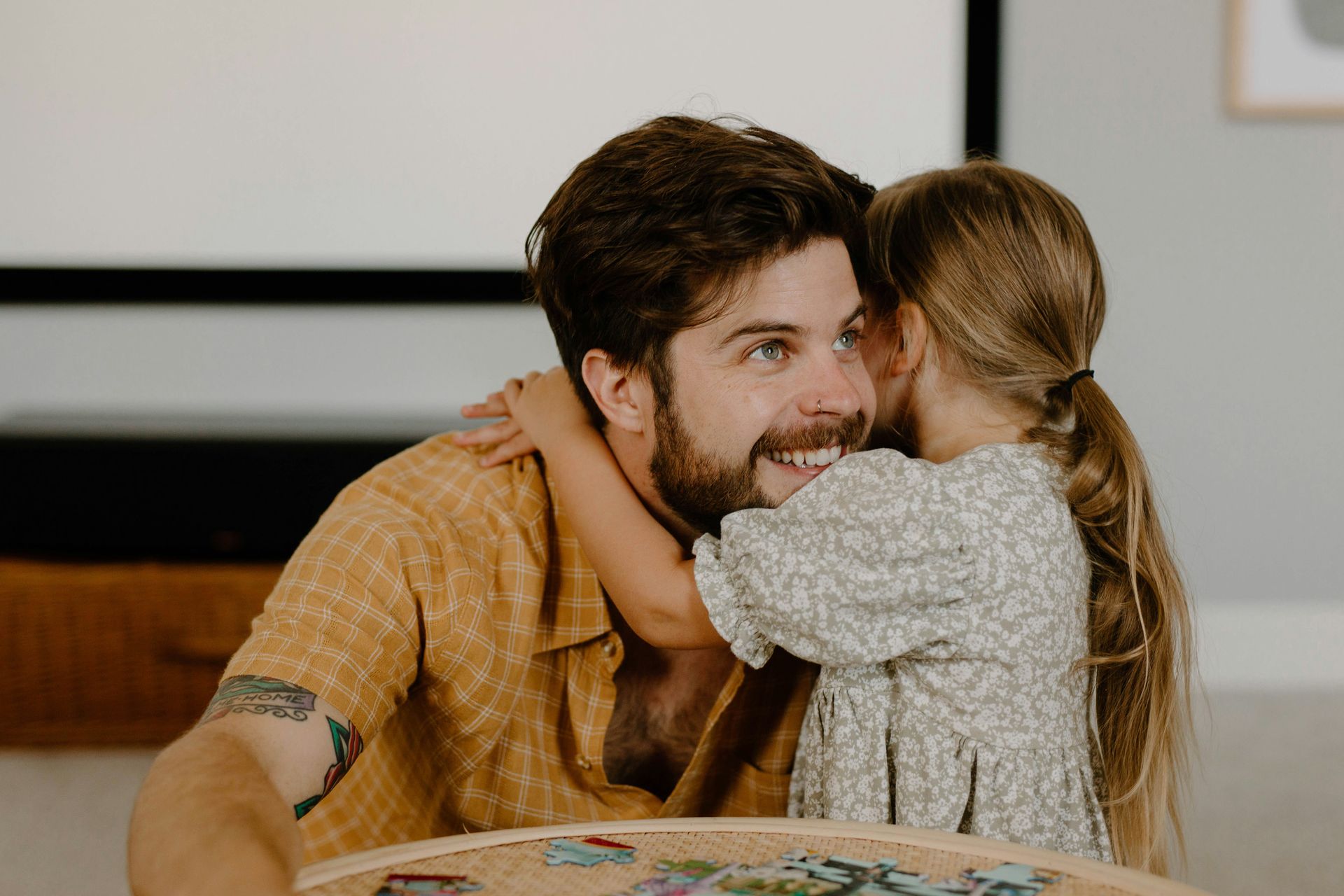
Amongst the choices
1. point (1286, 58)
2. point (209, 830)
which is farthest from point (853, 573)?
point (1286, 58)

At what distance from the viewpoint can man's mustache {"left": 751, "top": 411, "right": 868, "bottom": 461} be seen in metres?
1.24

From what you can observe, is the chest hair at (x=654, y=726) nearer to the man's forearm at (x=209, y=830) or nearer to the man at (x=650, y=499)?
the man at (x=650, y=499)

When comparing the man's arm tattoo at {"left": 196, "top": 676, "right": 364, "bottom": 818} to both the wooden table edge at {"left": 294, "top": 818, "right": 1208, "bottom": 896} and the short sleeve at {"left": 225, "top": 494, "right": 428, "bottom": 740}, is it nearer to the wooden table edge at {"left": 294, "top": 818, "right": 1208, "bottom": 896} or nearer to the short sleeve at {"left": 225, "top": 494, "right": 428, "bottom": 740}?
the short sleeve at {"left": 225, "top": 494, "right": 428, "bottom": 740}

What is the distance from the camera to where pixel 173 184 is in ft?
9.11

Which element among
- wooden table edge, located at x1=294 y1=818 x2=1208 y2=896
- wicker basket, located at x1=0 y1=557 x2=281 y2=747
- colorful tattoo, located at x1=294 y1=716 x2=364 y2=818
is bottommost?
wicker basket, located at x1=0 y1=557 x2=281 y2=747

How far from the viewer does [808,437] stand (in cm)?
124

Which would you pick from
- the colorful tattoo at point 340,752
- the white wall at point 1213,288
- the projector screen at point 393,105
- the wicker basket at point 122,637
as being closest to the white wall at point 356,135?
the projector screen at point 393,105

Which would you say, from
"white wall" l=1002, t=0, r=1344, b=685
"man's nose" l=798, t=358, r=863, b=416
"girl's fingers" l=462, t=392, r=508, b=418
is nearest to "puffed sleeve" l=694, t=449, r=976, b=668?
"man's nose" l=798, t=358, r=863, b=416

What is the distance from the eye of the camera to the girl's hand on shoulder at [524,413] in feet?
4.54

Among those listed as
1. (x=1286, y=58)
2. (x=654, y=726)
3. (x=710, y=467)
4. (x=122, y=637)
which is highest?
(x=1286, y=58)

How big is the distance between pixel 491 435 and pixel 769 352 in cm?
39

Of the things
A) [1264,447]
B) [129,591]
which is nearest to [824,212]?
[129,591]

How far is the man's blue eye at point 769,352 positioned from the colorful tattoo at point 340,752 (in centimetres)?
59

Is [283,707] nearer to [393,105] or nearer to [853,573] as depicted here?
[853,573]
